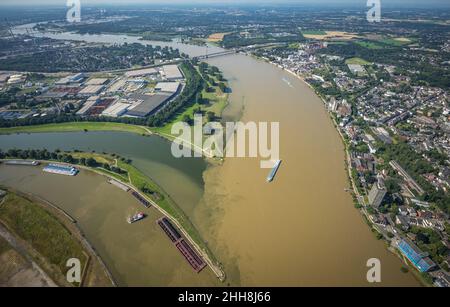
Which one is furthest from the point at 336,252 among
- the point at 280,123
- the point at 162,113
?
the point at 162,113

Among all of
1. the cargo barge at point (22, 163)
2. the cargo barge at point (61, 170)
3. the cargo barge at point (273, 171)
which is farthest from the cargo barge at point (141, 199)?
the cargo barge at point (22, 163)

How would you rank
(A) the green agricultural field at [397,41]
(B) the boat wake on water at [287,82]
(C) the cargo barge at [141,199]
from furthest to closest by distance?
(A) the green agricultural field at [397,41]
(B) the boat wake on water at [287,82]
(C) the cargo barge at [141,199]

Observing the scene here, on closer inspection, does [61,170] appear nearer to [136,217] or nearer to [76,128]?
[76,128]

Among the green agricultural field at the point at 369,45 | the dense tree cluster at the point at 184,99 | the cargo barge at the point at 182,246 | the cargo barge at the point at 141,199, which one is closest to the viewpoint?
the cargo barge at the point at 182,246

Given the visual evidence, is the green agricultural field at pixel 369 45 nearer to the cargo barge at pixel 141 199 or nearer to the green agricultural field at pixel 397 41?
the green agricultural field at pixel 397 41

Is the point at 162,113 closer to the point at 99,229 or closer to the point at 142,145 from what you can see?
the point at 142,145

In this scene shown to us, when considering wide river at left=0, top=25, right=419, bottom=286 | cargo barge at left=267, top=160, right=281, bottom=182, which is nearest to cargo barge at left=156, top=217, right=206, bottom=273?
wide river at left=0, top=25, right=419, bottom=286

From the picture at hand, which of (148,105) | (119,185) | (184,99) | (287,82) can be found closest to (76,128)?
(148,105)
